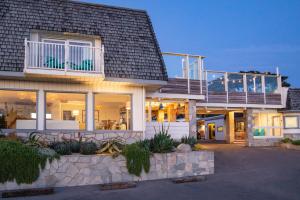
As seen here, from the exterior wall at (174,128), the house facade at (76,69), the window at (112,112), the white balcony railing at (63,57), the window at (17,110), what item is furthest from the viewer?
the exterior wall at (174,128)

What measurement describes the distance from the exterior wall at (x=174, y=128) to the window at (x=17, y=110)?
6.53 meters

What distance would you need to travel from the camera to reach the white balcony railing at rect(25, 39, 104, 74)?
1373cm

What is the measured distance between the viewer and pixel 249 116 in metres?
24.9

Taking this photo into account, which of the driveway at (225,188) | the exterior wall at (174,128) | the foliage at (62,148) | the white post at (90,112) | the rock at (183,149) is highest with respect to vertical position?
the white post at (90,112)

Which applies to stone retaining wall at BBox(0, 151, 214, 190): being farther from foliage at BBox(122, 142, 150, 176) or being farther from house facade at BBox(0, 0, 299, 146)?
house facade at BBox(0, 0, 299, 146)

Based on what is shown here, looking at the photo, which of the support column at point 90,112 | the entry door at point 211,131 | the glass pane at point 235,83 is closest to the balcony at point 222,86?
the glass pane at point 235,83

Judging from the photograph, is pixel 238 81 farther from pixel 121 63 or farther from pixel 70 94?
pixel 70 94

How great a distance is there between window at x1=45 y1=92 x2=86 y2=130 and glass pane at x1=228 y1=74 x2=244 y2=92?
12.4 metres

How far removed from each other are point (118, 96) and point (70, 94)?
7.13ft

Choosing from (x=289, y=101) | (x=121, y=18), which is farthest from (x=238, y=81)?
(x=121, y=18)

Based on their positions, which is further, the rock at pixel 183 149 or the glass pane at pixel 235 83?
the glass pane at pixel 235 83

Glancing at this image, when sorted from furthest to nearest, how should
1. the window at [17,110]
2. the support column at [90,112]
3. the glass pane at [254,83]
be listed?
the glass pane at [254,83]
the support column at [90,112]
the window at [17,110]

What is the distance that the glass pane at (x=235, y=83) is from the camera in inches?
948

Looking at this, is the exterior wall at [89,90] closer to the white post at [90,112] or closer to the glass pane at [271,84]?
the white post at [90,112]
